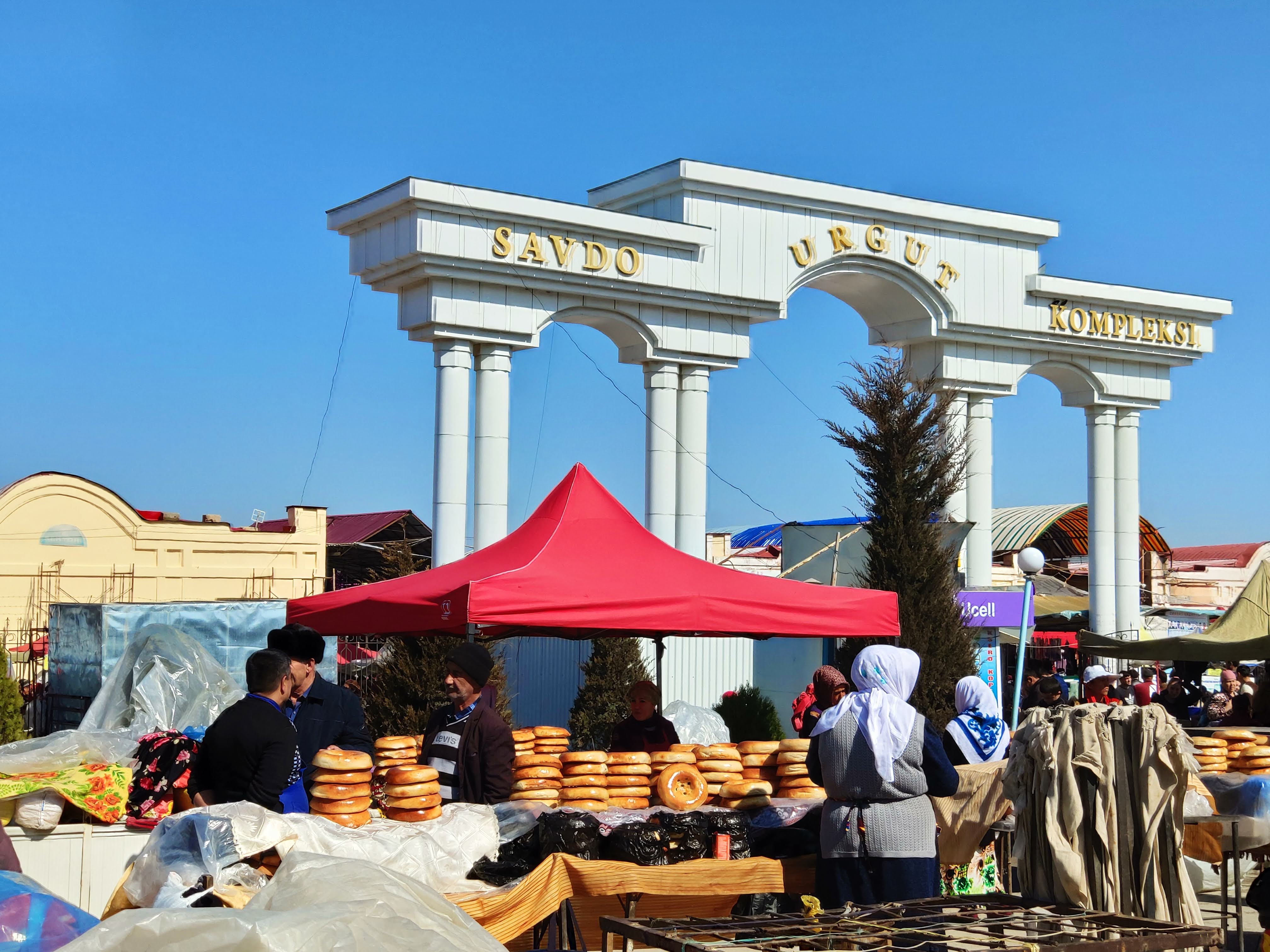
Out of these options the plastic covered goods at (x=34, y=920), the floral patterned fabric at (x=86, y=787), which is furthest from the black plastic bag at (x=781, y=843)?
the plastic covered goods at (x=34, y=920)

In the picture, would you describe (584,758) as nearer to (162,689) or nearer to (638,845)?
(638,845)

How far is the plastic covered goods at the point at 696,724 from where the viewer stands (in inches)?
642

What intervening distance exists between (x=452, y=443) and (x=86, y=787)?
34.0ft

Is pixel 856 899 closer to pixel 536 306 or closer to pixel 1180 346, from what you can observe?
pixel 536 306

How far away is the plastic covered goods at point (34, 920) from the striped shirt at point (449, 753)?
4.49 metres

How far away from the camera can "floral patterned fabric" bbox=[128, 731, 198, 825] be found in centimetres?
724

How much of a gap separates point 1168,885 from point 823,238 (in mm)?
15235

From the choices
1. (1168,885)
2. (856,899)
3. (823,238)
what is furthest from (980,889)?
(823,238)

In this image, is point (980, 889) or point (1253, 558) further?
point (1253, 558)

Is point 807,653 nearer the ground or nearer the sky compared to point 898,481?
nearer the ground

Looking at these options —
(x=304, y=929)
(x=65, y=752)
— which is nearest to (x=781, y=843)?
(x=65, y=752)

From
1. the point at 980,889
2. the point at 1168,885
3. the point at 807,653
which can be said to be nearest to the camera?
the point at 1168,885

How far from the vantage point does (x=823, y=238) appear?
20.0m

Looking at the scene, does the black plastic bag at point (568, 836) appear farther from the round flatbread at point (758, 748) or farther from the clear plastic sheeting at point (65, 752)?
the clear plastic sheeting at point (65, 752)
